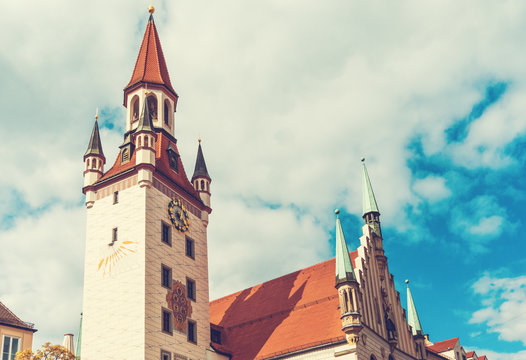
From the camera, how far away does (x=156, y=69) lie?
49.5 meters

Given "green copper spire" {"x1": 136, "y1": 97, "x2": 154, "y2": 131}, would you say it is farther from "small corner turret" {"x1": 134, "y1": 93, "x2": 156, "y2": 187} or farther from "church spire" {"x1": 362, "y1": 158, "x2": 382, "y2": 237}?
"church spire" {"x1": 362, "y1": 158, "x2": 382, "y2": 237}

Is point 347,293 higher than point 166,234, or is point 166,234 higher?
point 166,234

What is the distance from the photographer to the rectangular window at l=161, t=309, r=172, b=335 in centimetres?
3694

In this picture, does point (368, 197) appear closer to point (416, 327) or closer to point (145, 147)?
point (416, 327)

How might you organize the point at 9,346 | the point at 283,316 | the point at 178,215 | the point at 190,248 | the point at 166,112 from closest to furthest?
1. the point at 178,215
2. the point at 190,248
3. the point at 283,316
4. the point at 9,346
5. the point at 166,112

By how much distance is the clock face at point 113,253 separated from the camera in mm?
37969

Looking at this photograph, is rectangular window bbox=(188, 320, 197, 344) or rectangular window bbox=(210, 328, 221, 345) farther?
rectangular window bbox=(210, 328, 221, 345)

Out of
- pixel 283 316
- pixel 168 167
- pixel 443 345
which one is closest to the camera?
pixel 283 316

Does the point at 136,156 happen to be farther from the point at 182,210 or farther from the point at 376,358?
the point at 376,358

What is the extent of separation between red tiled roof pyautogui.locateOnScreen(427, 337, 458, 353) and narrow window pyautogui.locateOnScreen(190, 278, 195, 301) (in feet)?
93.6

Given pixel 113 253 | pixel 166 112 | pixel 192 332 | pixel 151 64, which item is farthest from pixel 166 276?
pixel 151 64

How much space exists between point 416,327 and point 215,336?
1790 centimetres

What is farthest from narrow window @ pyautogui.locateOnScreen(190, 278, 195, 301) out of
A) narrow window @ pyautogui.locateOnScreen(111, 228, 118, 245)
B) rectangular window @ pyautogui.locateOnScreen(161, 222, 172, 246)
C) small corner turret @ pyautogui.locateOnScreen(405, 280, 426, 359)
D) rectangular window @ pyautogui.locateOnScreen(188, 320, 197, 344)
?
small corner turret @ pyautogui.locateOnScreen(405, 280, 426, 359)

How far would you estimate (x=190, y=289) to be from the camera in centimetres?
4097
